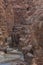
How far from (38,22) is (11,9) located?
419 centimetres

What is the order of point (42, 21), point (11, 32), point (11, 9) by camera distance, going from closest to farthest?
point (42, 21) < point (11, 32) < point (11, 9)

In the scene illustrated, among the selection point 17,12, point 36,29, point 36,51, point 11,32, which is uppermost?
point 36,29

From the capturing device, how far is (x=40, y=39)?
3.48 ft

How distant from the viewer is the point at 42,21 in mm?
1039

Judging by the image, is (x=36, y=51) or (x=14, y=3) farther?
(x=14, y=3)

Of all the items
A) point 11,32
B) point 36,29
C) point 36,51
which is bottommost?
point 11,32

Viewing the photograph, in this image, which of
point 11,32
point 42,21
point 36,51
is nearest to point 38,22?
point 42,21

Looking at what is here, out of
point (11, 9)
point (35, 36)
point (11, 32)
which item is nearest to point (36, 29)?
point (35, 36)

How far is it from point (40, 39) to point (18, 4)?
368 centimetres

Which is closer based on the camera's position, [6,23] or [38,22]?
[38,22]

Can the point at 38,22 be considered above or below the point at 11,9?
above

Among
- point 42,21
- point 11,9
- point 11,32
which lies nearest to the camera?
point 42,21

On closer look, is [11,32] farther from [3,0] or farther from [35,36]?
[35,36]

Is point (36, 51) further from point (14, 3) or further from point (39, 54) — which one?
point (14, 3)
